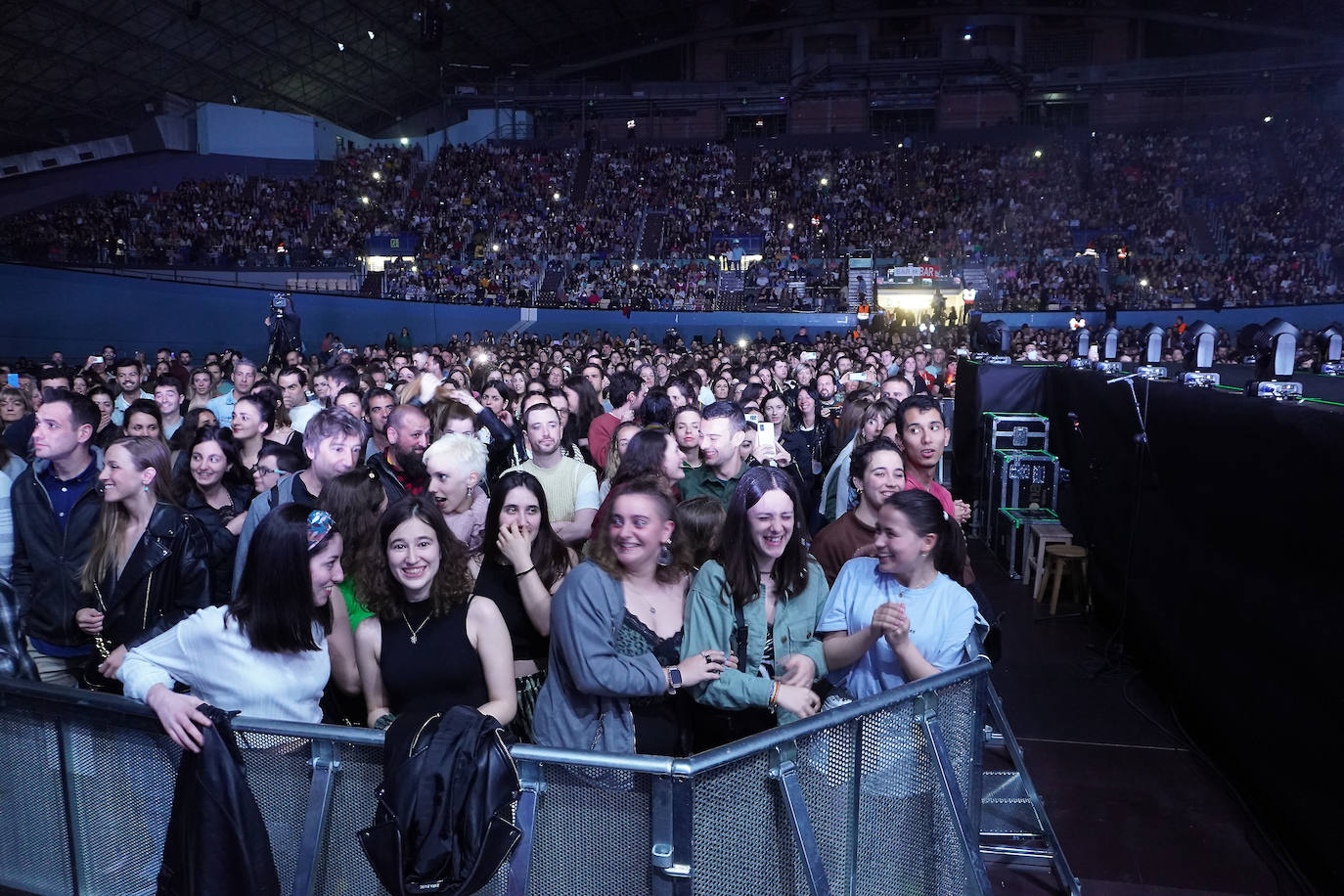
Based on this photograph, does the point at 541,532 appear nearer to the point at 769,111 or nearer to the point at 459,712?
the point at 459,712

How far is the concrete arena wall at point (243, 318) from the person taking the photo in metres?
20.3

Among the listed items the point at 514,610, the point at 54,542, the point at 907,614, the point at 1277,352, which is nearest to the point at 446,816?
the point at 514,610

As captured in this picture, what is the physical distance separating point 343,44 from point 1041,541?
32.0m

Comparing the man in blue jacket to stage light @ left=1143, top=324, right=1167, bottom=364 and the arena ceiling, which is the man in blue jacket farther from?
the arena ceiling

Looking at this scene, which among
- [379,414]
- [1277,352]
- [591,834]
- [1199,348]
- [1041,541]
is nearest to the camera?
[591,834]

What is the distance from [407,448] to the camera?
445 centimetres

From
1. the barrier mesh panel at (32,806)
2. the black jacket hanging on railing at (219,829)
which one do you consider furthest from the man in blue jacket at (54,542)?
the black jacket hanging on railing at (219,829)

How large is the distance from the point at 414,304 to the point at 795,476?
2048 cm

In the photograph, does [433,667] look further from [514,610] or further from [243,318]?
[243,318]

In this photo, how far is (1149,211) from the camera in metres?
30.1

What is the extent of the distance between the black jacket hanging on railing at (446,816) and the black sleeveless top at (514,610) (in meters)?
1.02

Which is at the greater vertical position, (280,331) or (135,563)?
(280,331)

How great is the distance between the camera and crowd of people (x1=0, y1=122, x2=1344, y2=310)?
26078 millimetres


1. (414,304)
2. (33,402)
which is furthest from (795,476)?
(414,304)
